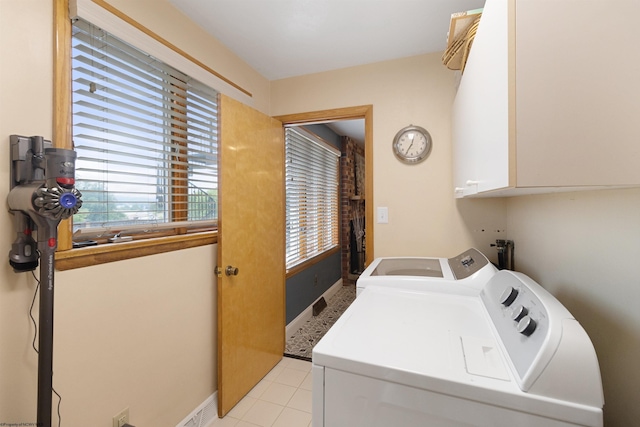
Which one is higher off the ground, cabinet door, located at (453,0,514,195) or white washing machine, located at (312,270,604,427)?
cabinet door, located at (453,0,514,195)

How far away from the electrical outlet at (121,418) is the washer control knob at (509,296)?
66.7 inches

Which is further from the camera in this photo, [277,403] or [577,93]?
[277,403]

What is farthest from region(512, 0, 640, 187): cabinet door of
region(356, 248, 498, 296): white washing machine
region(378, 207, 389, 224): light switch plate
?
region(378, 207, 389, 224): light switch plate

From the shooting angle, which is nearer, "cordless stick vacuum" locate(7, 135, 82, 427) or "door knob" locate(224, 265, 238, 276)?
"cordless stick vacuum" locate(7, 135, 82, 427)

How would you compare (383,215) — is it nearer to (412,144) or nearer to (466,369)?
(412,144)

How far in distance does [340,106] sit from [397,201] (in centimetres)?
90

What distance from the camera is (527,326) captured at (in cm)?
75

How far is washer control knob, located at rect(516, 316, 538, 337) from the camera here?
29.3 inches

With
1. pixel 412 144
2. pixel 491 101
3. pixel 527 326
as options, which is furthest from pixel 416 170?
pixel 527 326

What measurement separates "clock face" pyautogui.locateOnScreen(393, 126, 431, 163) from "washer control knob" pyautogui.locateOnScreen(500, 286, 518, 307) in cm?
124

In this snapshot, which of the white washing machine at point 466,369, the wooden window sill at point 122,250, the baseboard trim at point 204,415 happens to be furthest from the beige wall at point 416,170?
the baseboard trim at point 204,415

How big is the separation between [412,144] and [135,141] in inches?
69.0

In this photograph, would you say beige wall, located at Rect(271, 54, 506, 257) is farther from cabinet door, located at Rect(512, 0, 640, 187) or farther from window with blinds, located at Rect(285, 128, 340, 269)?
cabinet door, located at Rect(512, 0, 640, 187)

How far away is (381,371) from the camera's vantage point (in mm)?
767
